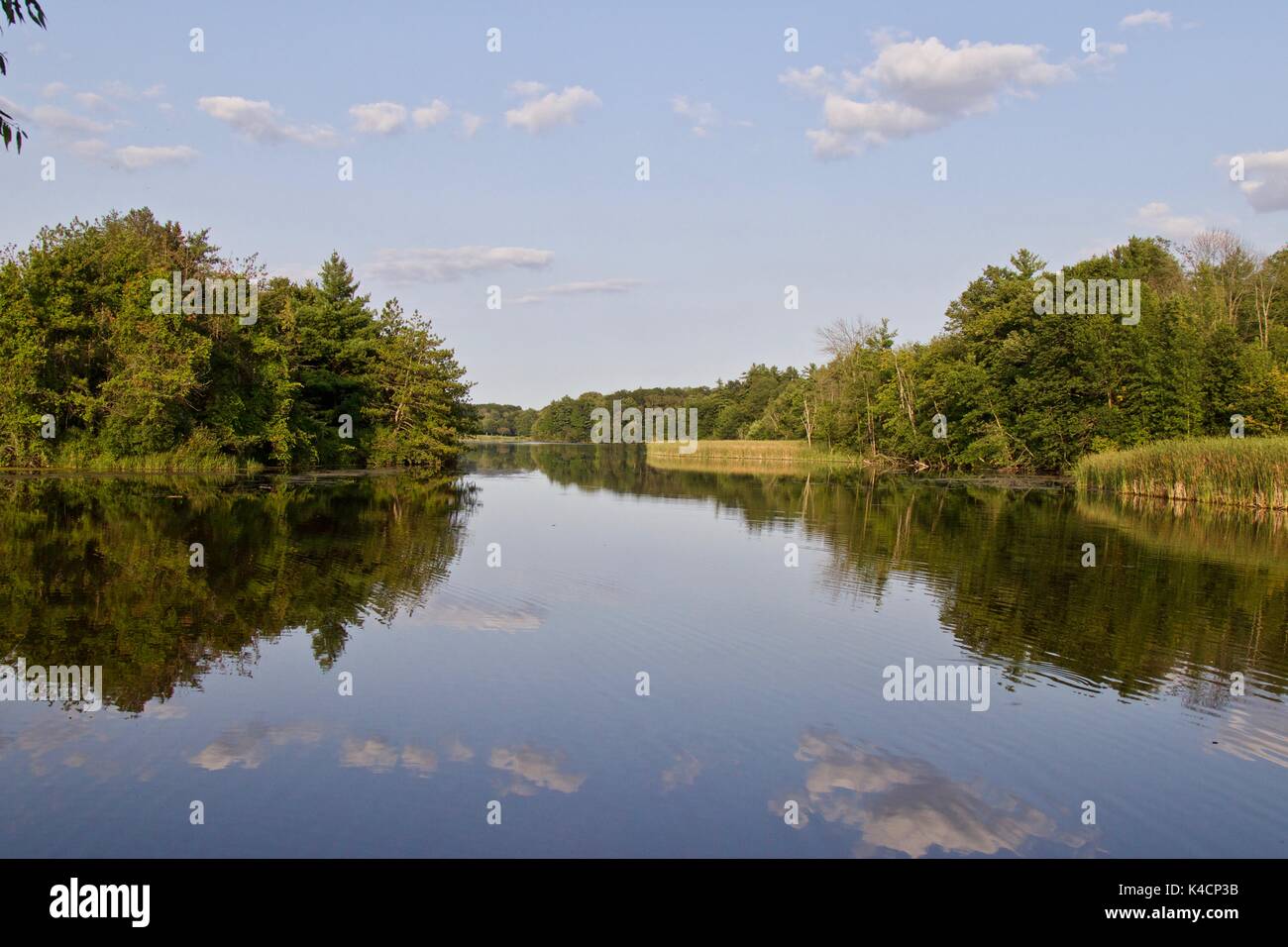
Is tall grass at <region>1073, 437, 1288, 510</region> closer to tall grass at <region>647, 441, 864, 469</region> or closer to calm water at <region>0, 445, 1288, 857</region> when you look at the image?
calm water at <region>0, 445, 1288, 857</region>

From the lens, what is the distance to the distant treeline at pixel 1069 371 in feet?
Answer: 146

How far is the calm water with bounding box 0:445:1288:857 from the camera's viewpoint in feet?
18.1

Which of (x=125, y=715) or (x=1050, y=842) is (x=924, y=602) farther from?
(x=125, y=715)

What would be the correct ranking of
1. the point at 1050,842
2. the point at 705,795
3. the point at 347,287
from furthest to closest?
the point at 347,287, the point at 705,795, the point at 1050,842

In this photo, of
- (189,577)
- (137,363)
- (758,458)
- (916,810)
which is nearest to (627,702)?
(916,810)

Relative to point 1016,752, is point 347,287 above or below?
above

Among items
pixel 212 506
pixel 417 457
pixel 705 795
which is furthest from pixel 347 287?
pixel 705 795

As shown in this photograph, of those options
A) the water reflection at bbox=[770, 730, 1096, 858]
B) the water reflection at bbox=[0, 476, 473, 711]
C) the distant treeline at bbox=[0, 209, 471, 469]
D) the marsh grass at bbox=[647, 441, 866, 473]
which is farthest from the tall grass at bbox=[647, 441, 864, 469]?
the water reflection at bbox=[770, 730, 1096, 858]

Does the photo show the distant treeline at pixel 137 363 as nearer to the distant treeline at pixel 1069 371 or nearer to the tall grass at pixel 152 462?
the tall grass at pixel 152 462

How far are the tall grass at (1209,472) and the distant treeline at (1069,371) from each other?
9917 millimetres

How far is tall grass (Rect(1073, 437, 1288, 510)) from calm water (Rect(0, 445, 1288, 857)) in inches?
535

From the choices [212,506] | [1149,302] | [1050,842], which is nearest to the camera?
[1050,842]
